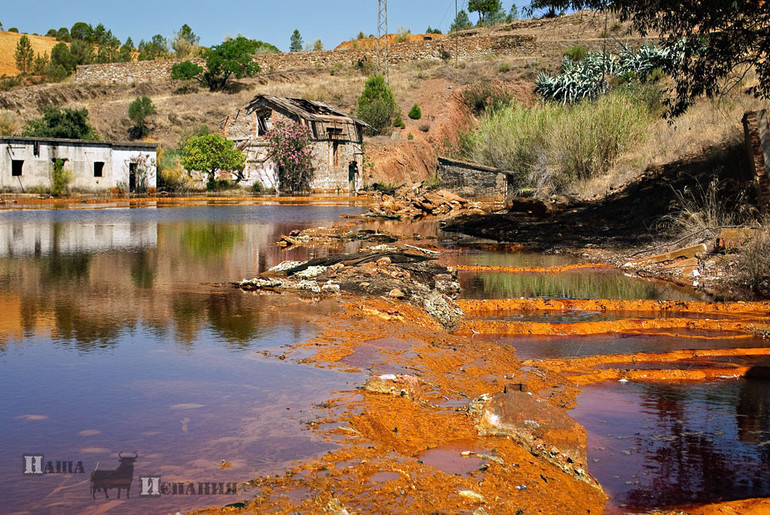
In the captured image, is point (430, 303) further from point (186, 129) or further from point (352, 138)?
point (186, 129)

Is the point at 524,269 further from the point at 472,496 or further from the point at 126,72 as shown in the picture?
the point at 126,72

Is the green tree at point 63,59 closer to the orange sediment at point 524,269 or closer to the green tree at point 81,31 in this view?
the green tree at point 81,31

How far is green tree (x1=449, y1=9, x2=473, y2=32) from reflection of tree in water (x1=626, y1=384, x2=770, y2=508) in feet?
266

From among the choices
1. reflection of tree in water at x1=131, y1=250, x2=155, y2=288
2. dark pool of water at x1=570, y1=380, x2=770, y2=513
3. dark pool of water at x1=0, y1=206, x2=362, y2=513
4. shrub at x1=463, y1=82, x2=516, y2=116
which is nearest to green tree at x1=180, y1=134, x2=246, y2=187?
shrub at x1=463, y1=82, x2=516, y2=116

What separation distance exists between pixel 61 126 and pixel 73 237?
106ft

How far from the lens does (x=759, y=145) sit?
14.0 meters

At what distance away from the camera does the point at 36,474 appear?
4.34 m

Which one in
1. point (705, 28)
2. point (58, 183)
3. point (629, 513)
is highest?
point (705, 28)

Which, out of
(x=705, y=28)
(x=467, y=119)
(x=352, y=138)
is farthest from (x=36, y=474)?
(x=467, y=119)

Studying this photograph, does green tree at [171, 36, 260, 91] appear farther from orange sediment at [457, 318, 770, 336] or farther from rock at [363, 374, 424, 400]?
rock at [363, 374, 424, 400]

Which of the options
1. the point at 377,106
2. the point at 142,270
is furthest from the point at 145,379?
the point at 377,106

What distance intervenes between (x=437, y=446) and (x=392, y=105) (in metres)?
50.5

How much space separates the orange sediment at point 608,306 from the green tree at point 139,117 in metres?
49.0

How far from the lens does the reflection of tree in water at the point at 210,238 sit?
15807 mm
